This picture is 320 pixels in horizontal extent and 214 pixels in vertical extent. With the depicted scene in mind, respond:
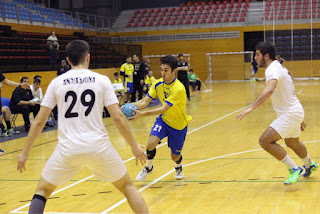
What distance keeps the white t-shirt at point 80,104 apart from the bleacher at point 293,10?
20.0 metres

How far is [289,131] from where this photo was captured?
5406 mm

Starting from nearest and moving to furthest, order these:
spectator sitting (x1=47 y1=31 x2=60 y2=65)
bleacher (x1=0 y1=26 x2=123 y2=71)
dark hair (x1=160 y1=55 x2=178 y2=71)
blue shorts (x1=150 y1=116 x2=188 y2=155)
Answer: dark hair (x1=160 y1=55 x2=178 y2=71)
blue shorts (x1=150 y1=116 x2=188 y2=155)
bleacher (x1=0 y1=26 x2=123 y2=71)
spectator sitting (x1=47 y1=31 x2=60 y2=65)

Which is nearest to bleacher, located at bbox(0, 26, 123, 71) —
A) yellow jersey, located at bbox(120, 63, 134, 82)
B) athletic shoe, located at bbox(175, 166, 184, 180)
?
yellow jersey, located at bbox(120, 63, 134, 82)

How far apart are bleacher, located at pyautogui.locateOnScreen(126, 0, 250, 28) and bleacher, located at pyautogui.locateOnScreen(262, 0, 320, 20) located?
4285mm

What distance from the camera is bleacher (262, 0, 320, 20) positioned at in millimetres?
23156

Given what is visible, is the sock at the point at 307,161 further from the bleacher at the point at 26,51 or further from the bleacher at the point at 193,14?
the bleacher at the point at 193,14

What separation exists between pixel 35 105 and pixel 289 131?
7773mm

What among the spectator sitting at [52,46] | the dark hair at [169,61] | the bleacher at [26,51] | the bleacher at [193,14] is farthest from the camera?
Result: the bleacher at [193,14]

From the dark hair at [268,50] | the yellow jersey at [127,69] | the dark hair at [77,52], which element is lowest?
the yellow jersey at [127,69]

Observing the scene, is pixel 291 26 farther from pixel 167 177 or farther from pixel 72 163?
pixel 72 163

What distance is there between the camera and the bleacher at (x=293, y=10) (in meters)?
23.2

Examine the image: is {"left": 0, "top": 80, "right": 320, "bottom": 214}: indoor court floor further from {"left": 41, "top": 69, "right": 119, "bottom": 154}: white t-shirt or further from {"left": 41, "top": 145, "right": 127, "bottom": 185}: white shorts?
{"left": 41, "top": 69, "right": 119, "bottom": 154}: white t-shirt

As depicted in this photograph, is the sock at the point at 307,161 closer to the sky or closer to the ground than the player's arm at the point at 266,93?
closer to the ground

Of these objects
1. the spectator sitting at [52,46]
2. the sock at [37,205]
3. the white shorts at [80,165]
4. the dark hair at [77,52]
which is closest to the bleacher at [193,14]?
the spectator sitting at [52,46]
